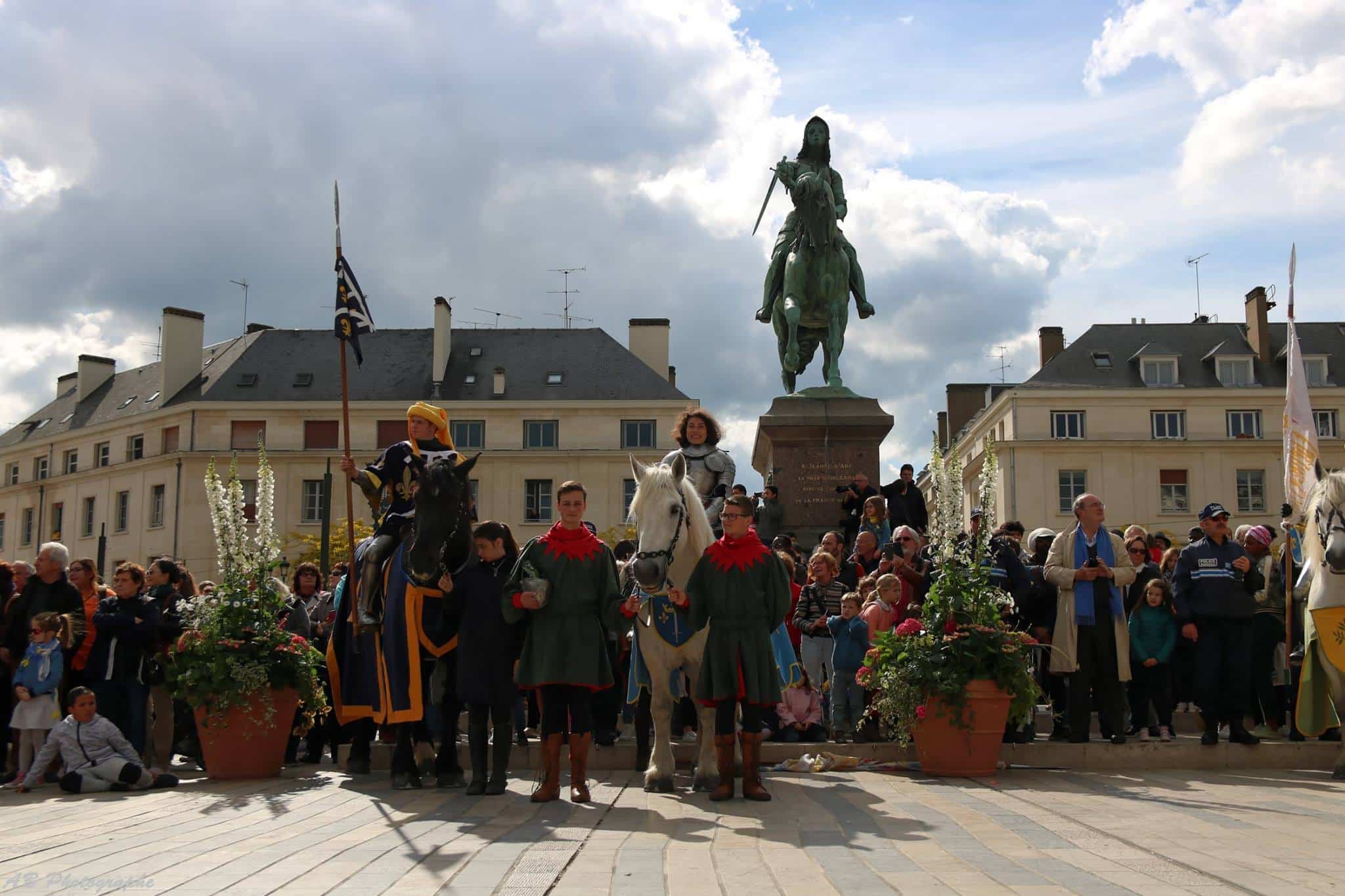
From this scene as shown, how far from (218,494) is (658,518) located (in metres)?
3.94

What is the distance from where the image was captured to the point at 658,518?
895cm

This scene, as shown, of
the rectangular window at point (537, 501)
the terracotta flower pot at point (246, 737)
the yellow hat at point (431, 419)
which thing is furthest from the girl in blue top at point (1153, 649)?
the rectangular window at point (537, 501)

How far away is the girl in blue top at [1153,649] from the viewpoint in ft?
39.6

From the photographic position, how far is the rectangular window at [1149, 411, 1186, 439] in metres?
61.2

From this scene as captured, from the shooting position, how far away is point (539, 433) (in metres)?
62.0

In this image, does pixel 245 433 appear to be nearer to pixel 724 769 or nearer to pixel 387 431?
pixel 387 431

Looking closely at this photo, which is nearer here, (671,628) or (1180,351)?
(671,628)

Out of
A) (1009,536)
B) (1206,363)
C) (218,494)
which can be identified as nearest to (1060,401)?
(1206,363)

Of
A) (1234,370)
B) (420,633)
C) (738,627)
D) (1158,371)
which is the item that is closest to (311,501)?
(1158,371)

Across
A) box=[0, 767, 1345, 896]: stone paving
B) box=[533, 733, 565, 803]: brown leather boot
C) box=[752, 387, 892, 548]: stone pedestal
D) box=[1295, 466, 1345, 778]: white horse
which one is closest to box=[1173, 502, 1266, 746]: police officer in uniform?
box=[1295, 466, 1345, 778]: white horse

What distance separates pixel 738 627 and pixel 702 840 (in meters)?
2.15

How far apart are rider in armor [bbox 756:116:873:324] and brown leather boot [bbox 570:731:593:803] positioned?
11766 millimetres

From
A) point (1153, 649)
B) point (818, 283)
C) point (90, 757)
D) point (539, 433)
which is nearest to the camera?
point (90, 757)

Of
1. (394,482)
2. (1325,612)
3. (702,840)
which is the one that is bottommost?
(702,840)
